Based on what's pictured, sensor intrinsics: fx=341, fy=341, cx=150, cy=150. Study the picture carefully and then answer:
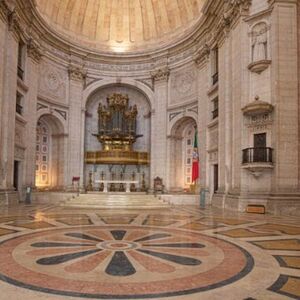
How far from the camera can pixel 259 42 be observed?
46.4ft

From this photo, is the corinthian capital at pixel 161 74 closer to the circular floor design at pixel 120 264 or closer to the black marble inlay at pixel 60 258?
the circular floor design at pixel 120 264

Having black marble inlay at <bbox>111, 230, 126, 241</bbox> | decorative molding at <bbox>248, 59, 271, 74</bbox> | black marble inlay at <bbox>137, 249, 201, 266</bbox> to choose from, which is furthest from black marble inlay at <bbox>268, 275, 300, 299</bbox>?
decorative molding at <bbox>248, 59, 271, 74</bbox>

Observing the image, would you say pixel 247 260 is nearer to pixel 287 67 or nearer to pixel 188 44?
pixel 287 67

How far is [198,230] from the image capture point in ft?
28.0

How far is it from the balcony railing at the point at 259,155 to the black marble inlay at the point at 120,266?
30.1 ft

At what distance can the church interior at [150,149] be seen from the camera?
15.6ft

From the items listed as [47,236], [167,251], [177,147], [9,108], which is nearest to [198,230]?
[167,251]

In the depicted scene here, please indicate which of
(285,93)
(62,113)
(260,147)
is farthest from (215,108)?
(62,113)

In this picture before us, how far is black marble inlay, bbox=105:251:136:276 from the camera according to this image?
4524mm

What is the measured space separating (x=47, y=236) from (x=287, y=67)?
35.9 feet

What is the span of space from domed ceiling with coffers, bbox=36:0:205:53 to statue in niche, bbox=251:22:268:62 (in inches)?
339

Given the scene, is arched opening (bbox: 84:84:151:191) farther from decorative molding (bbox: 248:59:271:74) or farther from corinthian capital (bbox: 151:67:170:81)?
decorative molding (bbox: 248:59:271:74)

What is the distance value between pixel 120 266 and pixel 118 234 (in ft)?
9.32

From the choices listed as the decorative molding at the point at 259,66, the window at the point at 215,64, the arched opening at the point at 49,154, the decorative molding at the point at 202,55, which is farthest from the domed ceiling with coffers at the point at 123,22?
the decorative molding at the point at 259,66
